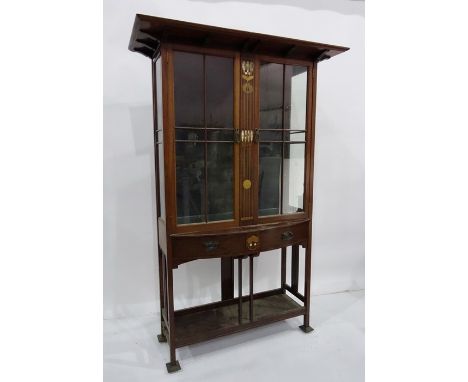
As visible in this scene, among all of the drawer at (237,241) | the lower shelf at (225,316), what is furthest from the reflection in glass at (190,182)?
the lower shelf at (225,316)

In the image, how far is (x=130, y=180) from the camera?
84.2 inches

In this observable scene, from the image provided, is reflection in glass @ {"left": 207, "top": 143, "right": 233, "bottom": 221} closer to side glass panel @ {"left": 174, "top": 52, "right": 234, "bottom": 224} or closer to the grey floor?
side glass panel @ {"left": 174, "top": 52, "right": 234, "bottom": 224}

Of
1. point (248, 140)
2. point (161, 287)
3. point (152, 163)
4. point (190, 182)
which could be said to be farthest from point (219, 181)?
point (161, 287)

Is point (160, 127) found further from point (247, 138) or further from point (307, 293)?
point (307, 293)

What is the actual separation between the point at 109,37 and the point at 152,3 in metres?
0.34

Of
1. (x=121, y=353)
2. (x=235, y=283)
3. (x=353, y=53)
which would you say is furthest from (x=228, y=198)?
(x=353, y=53)

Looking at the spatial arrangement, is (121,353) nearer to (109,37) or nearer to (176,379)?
(176,379)

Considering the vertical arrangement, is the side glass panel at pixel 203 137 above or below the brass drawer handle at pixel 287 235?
above

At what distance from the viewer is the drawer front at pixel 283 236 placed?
1.84 metres

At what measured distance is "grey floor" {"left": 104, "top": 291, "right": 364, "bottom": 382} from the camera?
5.61 feet

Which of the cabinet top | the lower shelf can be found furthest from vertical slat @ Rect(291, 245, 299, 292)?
the cabinet top

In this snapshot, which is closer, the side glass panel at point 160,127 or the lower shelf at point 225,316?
the side glass panel at point 160,127

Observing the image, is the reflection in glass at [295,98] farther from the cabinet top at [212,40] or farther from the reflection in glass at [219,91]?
the reflection in glass at [219,91]

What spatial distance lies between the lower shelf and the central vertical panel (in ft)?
2.06
